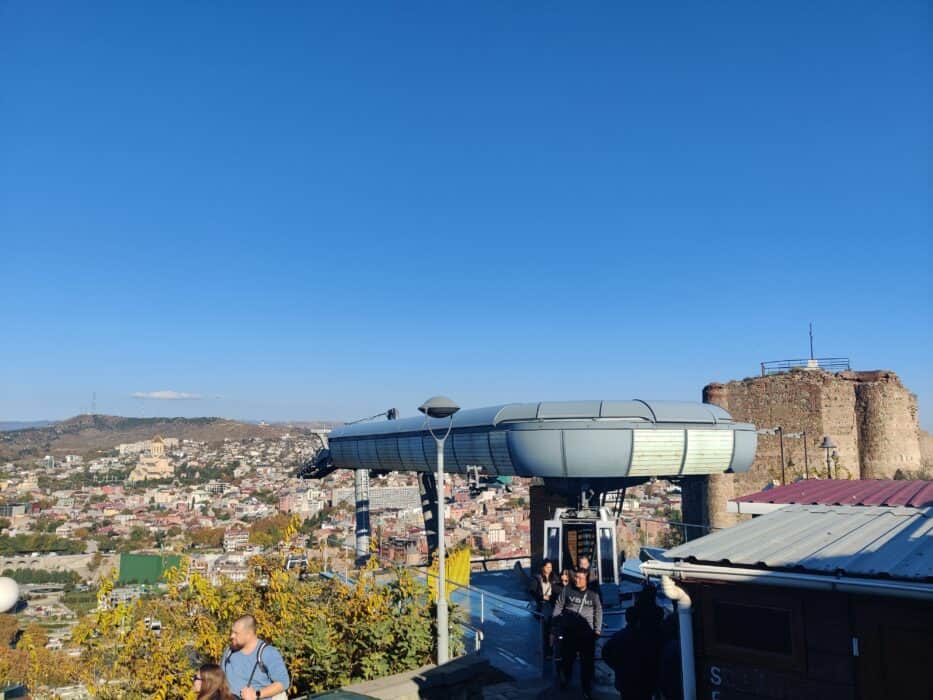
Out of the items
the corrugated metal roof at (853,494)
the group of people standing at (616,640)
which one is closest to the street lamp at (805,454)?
the corrugated metal roof at (853,494)

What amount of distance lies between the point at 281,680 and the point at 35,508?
109933 millimetres

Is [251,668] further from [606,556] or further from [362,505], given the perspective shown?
[362,505]

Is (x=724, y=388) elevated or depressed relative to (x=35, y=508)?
elevated

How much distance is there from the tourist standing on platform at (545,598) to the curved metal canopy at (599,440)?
6.76m

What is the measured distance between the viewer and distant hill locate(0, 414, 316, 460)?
163375 millimetres

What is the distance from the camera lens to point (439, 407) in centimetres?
880

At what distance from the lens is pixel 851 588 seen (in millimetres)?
5230

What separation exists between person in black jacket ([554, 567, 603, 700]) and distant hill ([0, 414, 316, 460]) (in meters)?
164

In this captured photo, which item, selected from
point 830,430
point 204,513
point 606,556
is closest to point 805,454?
point 830,430

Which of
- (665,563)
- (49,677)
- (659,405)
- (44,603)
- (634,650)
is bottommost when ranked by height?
(44,603)

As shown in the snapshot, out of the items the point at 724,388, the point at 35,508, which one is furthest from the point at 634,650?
the point at 35,508

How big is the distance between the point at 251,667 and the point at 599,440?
11770 millimetres

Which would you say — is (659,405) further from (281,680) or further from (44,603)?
(44,603)

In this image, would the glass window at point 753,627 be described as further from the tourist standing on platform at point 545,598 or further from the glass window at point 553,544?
the glass window at point 553,544
